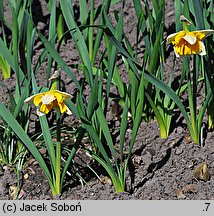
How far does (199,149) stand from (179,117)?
0.81ft

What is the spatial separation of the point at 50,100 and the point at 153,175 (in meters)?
0.70

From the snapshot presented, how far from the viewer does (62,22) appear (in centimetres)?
314

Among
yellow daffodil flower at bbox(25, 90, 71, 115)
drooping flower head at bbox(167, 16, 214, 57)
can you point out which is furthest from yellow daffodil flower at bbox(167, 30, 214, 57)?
yellow daffodil flower at bbox(25, 90, 71, 115)

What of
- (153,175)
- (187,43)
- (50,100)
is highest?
(187,43)

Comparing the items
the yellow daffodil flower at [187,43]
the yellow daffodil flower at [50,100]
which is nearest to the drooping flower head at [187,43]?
the yellow daffodil flower at [187,43]

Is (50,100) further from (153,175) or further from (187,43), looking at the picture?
(153,175)

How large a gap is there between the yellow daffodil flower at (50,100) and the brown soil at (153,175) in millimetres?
493

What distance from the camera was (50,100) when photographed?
74.5 inches

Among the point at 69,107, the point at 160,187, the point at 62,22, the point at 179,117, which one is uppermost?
the point at 62,22

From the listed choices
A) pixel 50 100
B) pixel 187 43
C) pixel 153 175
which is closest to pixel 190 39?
pixel 187 43

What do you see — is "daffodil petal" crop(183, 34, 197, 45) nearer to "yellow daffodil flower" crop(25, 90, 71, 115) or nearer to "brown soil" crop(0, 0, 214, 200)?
"yellow daffodil flower" crop(25, 90, 71, 115)

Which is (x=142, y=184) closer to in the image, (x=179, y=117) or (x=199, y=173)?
(x=199, y=173)

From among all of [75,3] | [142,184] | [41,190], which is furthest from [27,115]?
[75,3]

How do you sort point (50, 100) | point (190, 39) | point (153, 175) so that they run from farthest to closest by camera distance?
point (153, 175)
point (190, 39)
point (50, 100)
